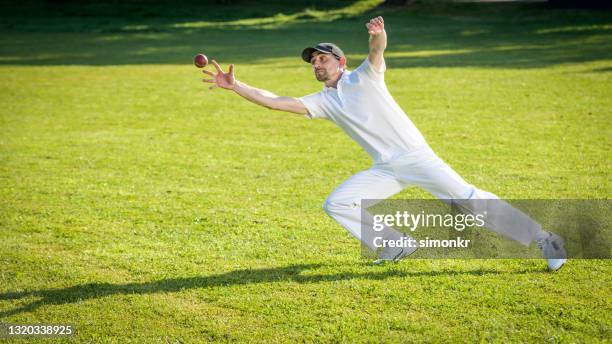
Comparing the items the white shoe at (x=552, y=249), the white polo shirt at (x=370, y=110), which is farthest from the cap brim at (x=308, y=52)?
the white shoe at (x=552, y=249)

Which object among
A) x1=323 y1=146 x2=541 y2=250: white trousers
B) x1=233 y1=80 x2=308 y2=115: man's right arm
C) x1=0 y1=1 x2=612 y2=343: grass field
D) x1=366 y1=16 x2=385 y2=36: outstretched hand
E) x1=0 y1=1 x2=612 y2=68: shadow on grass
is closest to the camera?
x1=0 y1=1 x2=612 y2=343: grass field

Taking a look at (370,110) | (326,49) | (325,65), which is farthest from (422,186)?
(326,49)

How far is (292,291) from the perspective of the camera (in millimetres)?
6816

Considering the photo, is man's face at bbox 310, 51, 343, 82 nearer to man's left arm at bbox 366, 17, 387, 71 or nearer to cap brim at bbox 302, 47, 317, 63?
cap brim at bbox 302, 47, 317, 63

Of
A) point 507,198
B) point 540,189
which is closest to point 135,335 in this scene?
point 507,198

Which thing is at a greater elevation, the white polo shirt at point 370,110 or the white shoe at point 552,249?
A: the white polo shirt at point 370,110

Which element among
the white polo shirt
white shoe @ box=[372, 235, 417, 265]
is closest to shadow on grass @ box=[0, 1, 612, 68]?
white shoe @ box=[372, 235, 417, 265]

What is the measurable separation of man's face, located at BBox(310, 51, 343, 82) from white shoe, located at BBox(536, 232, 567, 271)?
2780 mm

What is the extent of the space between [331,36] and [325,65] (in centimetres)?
3172

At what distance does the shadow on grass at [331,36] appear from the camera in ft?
93.7

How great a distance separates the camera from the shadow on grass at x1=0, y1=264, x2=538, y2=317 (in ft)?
22.5

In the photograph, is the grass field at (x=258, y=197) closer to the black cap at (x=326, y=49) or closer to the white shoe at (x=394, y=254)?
the white shoe at (x=394, y=254)

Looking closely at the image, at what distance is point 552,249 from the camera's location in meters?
7.05

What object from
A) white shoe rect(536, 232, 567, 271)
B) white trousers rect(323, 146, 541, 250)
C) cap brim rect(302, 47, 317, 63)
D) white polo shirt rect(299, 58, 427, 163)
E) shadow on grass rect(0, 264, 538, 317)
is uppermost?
cap brim rect(302, 47, 317, 63)
